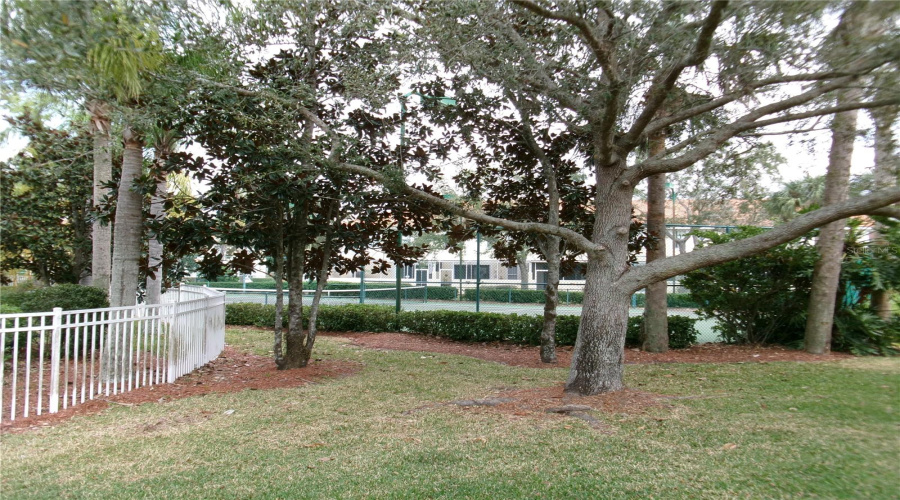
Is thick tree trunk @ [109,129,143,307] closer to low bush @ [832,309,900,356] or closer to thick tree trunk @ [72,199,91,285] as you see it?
thick tree trunk @ [72,199,91,285]

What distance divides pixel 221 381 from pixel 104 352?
5.06ft

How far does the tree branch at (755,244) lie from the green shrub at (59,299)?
328 inches

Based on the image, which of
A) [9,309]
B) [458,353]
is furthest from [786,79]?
[9,309]

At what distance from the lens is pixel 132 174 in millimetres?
8055

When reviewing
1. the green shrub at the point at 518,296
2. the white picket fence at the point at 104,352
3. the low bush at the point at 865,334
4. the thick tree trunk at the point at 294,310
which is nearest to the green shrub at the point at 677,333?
the low bush at the point at 865,334

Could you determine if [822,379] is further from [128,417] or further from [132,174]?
[132,174]

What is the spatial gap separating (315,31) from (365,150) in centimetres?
187

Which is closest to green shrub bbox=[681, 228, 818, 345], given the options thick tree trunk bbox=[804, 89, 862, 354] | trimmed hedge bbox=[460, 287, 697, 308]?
thick tree trunk bbox=[804, 89, 862, 354]

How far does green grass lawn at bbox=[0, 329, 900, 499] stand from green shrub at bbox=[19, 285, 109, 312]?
3835mm

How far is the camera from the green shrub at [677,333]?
36.6 feet

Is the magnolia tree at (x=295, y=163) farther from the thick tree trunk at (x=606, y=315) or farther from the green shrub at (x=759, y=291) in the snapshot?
the green shrub at (x=759, y=291)

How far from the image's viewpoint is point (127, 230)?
26.5 ft

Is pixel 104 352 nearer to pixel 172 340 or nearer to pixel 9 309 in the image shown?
pixel 172 340

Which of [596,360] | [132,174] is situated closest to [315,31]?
[132,174]
